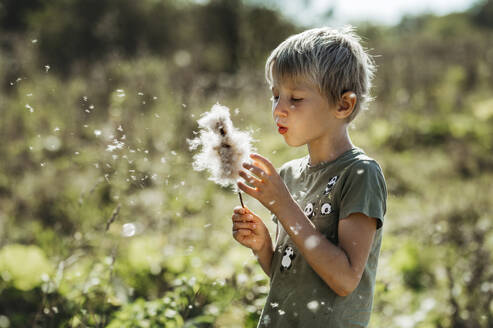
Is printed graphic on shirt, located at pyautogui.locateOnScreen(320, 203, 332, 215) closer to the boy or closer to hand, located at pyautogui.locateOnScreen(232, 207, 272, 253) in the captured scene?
the boy

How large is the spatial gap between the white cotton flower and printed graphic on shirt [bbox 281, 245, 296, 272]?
0.93 feet

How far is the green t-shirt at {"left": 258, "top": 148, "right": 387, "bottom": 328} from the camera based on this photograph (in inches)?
52.4

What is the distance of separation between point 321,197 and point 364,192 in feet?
0.59

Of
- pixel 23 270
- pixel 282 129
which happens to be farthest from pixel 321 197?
pixel 23 270

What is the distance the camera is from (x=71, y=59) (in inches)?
512

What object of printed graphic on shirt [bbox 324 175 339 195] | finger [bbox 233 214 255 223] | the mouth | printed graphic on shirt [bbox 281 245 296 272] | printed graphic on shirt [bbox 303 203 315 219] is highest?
the mouth

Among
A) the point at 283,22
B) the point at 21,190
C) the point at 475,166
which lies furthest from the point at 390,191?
the point at 283,22

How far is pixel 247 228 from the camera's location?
1579 mm

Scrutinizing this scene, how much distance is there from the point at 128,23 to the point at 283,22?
17.3 feet

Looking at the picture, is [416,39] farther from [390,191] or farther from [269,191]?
[269,191]

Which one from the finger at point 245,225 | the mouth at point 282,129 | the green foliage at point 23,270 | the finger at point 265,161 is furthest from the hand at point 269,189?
the green foliage at point 23,270

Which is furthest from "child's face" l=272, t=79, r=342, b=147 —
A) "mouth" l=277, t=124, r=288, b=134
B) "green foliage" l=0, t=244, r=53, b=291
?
"green foliage" l=0, t=244, r=53, b=291

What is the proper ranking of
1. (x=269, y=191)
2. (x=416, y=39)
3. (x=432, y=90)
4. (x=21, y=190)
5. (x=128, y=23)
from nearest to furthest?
(x=269, y=191) < (x=21, y=190) < (x=432, y=90) < (x=128, y=23) < (x=416, y=39)

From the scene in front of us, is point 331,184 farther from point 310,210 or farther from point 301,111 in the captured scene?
point 301,111
